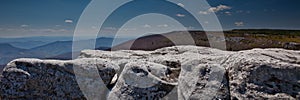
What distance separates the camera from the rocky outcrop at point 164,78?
5961 millimetres

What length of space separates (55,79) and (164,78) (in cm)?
431

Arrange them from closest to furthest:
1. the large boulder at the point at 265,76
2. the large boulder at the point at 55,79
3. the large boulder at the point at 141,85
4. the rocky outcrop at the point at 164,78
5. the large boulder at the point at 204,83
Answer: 1. the large boulder at the point at 265,76
2. the rocky outcrop at the point at 164,78
3. the large boulder at the point at 204,83
4. the large boulder at the point at 141,85
5. the large boulder at the point at 55,79

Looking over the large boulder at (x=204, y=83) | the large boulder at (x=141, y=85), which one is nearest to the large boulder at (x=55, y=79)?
the large boulder at (x=141, y=85)

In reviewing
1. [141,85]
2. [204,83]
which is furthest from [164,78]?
[204,83]

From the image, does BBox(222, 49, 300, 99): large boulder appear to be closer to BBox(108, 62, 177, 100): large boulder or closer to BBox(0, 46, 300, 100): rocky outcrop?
BBox(0, 46, 300, 100): rocky outcrop

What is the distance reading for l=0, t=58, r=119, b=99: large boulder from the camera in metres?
8.51

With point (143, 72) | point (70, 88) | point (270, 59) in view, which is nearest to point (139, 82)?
point (143, 72)

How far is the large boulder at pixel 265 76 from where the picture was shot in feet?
18.9

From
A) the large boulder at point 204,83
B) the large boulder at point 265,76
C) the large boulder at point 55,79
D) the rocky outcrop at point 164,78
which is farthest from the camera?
the large boulder at point 55,79

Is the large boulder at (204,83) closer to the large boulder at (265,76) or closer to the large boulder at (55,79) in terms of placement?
the large boulder at (265,76)

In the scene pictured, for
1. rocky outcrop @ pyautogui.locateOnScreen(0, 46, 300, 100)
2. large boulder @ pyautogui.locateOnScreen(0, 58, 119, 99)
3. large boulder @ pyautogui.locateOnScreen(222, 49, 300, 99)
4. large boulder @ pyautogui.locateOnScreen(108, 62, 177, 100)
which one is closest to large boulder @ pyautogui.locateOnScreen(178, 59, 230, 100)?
rocky outcrop @ pyautogui.locateOnScreen(0, 46, 300, 100)

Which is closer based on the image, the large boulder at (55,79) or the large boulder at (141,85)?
the large boulder at (141,85)

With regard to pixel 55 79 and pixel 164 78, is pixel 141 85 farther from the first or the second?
pixel 55 79

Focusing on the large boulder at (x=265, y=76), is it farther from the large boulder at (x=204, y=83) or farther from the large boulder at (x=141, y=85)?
the large boulder at (x=141, y=85)
